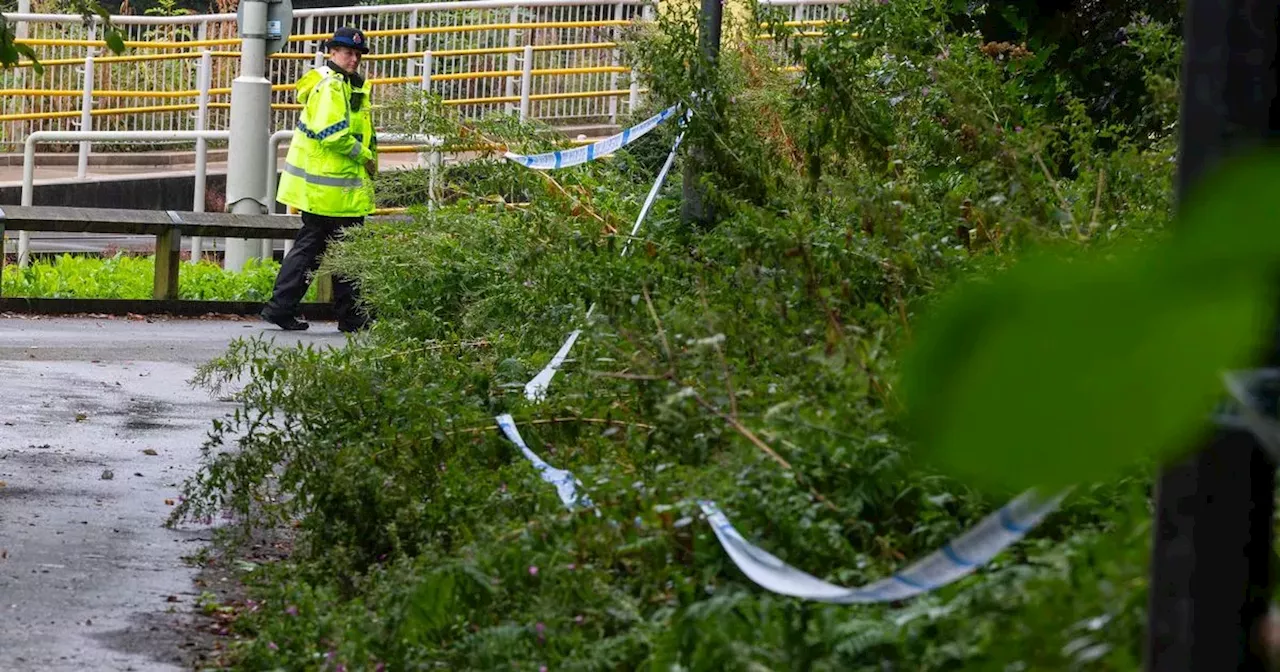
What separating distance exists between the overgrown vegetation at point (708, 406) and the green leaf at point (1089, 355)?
0.15 metres

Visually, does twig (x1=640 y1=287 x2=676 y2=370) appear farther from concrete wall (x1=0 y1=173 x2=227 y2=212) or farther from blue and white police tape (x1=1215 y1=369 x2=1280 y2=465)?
concrete wall (x1=0 y1=173 x2=227 y2=212)

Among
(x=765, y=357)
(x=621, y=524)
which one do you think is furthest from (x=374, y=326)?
(x=621, y=524)

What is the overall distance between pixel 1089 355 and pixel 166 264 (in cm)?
1500

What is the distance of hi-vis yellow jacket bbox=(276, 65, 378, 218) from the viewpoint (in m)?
13.3

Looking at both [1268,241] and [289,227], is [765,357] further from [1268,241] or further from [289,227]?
[289,227]

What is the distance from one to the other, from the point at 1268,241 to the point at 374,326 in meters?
7.65

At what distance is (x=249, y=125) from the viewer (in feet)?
54.5

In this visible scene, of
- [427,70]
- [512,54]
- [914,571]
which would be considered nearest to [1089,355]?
[914,571]

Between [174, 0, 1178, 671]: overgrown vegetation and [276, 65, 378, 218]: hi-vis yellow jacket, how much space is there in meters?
4.70

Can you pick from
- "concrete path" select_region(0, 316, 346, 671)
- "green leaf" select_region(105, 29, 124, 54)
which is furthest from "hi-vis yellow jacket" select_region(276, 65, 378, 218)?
"green leaf" select_region(105, 29, 124, 54)

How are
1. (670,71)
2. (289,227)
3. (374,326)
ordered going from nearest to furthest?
(670,71) < (374,326) < (289,227)

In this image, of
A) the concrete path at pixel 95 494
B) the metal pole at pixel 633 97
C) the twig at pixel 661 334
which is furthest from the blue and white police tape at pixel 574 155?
the twig at pixel 661 334

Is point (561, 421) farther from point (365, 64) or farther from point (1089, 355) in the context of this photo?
point (365, 64)

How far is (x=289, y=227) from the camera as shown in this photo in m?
16.0
